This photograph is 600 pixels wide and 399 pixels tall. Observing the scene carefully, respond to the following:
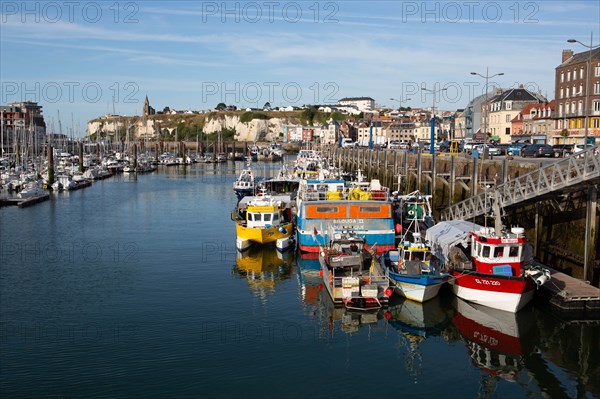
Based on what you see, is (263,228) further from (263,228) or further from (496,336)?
(496,336)

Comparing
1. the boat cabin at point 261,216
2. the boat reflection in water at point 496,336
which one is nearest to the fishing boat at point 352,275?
the boat reflection in water at point 496,336

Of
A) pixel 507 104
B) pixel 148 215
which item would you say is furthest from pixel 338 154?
pixel 148 215

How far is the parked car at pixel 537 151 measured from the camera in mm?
57112

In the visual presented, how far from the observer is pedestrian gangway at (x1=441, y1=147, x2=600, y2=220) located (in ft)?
98.7

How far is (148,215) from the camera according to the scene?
6544cm

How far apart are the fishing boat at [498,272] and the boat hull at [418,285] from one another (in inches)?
28.7

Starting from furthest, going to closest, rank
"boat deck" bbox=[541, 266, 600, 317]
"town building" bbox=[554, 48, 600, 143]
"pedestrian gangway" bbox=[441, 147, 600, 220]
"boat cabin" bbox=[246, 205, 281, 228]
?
"town building" bbox=[554, 48, 600, 143] < "boat cabin" bbox=[246, 205, 281, 228] < "pedestrian gangway" bbox=[441, 147, 600, 220] < "boat deck" bbox=[541, 266, 600, 317]

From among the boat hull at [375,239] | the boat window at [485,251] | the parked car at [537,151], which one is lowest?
the boat hull at [375,239]

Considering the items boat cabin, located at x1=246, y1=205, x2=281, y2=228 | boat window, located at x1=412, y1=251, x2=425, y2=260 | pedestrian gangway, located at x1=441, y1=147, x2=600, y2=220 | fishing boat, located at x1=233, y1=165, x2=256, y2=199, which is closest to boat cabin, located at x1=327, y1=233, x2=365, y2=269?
boat window, located at x1=412, y1=251, x2=425, y2=260

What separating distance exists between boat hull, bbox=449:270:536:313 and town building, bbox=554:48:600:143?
151ft

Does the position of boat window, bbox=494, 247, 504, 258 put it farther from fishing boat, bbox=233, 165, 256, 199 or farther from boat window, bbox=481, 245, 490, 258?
fishing boat, bbox=233, 165, 256, 199

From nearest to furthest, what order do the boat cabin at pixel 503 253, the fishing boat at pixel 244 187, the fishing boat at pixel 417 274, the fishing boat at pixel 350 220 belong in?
the boat cabin at pixel 503 253 < the fishing boat at pixel 417 274 < the fishing boat at pixel 350 220 < the fishing boat at pixel 244 187

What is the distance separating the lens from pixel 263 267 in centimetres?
4075

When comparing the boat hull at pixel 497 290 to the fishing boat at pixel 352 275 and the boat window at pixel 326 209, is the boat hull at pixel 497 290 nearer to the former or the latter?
the fishing boat at pixel 352 275
